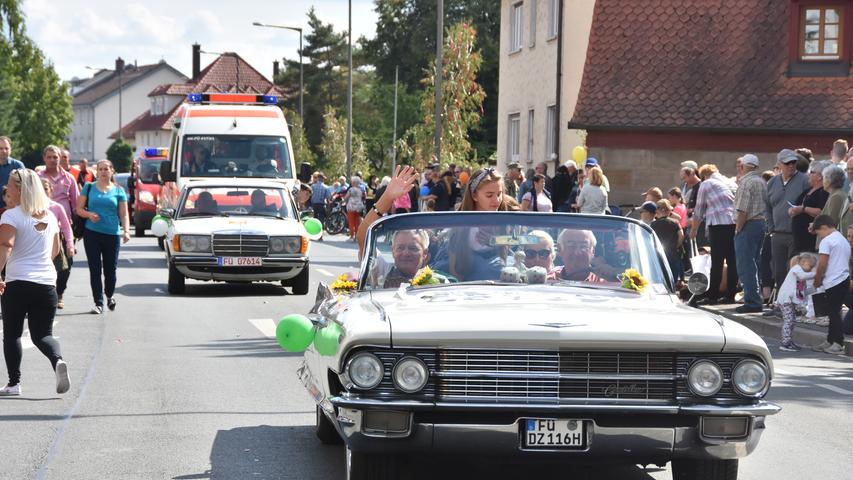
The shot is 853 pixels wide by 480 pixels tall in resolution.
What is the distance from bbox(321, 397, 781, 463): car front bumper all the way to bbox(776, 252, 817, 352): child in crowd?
891 cm

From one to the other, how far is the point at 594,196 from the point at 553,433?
49.0ft

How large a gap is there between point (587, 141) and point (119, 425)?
24.8 meters

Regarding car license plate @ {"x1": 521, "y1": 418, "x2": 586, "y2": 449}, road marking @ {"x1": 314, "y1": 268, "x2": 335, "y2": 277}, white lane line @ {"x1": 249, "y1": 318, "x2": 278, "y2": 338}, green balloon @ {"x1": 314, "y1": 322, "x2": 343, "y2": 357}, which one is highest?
green balloon @ {"x1": 314, "y1": 322, "x2": 343, "y2": 357}

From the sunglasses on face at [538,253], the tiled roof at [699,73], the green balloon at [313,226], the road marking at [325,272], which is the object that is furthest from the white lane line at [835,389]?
the tiled roof at [699,73]

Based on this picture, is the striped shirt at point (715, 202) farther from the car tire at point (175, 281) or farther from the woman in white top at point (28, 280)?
the woman in white top at point (28, 280)

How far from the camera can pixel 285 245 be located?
2052 cm

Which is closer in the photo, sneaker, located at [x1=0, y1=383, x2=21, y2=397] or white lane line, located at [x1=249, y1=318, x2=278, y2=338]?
sneaker, located at [x1=0, y1=383, x2=21, y2=397]

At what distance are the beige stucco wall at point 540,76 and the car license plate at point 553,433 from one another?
3018 centimetres

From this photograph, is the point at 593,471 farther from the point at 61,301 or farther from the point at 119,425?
the point at 61,301

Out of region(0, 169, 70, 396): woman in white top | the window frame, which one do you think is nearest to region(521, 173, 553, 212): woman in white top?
region(0, 169, 70, 396): woman in white top

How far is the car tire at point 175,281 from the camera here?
20.5m

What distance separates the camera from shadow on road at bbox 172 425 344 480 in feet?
25.2

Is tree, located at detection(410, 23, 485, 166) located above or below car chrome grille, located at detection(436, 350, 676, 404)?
above

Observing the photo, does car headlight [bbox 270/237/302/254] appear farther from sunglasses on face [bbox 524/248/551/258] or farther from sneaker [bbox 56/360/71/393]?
sunglasses on face [bbox 524/248/551/258]
